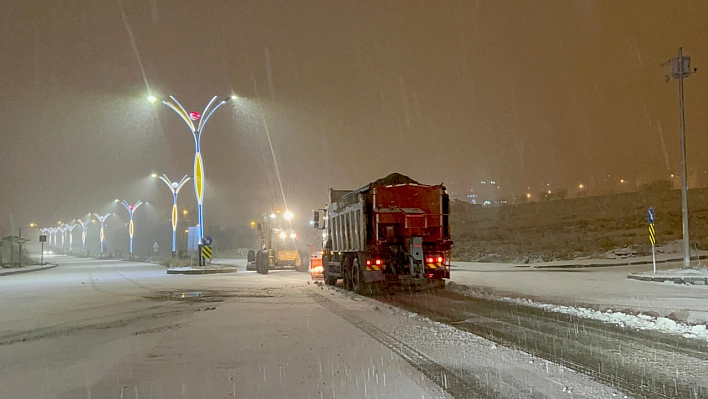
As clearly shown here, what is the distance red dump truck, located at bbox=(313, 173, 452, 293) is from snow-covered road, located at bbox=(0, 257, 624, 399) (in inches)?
119

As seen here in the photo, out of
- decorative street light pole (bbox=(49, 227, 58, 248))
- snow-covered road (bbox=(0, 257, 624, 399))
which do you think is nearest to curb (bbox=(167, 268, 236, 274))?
snow-covered road (bbox=(0, 257, 624, 399))

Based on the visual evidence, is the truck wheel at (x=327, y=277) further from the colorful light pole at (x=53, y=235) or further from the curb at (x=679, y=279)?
the colorful light pole at (x=53, y=235)

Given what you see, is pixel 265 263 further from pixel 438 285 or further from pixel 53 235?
pixel 53 235

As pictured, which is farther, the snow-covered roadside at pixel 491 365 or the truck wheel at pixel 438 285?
the truck wheel at pixel 438 285

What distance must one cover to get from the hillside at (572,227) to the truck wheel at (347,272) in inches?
975

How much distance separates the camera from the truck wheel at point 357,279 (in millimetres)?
19625

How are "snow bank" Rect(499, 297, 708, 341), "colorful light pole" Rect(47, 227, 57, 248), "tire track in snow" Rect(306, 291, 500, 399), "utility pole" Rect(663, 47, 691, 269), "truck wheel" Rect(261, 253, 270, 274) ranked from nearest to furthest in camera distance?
"tire track in snow" Rect(306, 291, 500, 399) < "snow bank" Rect(499, 297, 708, 341) < "utility pole" Rect(663, 47, 691, 269) < "truck wheel" Rect(261, 253, 270, 274) < "colorful light pole" Rect(47, 227, 57, 248)

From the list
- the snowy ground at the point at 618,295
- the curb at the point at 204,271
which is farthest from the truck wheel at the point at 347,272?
the curb at the point at 204,271

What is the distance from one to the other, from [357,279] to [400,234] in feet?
7.60

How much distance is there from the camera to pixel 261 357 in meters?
9.07

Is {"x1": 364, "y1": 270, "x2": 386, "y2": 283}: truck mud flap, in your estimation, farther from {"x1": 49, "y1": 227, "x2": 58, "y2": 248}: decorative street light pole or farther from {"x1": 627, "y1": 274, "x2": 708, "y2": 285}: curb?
{"x1": 49, "y1": 227, "x2": 58, "y2": 248}: decorative street light pole

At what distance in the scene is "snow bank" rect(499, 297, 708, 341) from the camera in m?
10.7

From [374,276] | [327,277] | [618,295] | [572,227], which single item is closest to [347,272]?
[374,276]

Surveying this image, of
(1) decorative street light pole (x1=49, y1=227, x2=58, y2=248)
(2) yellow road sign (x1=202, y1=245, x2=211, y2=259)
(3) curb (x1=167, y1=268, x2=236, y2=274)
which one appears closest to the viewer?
(2) yellow road sign (x1=202, y1=245, x2=211, y2=259)
